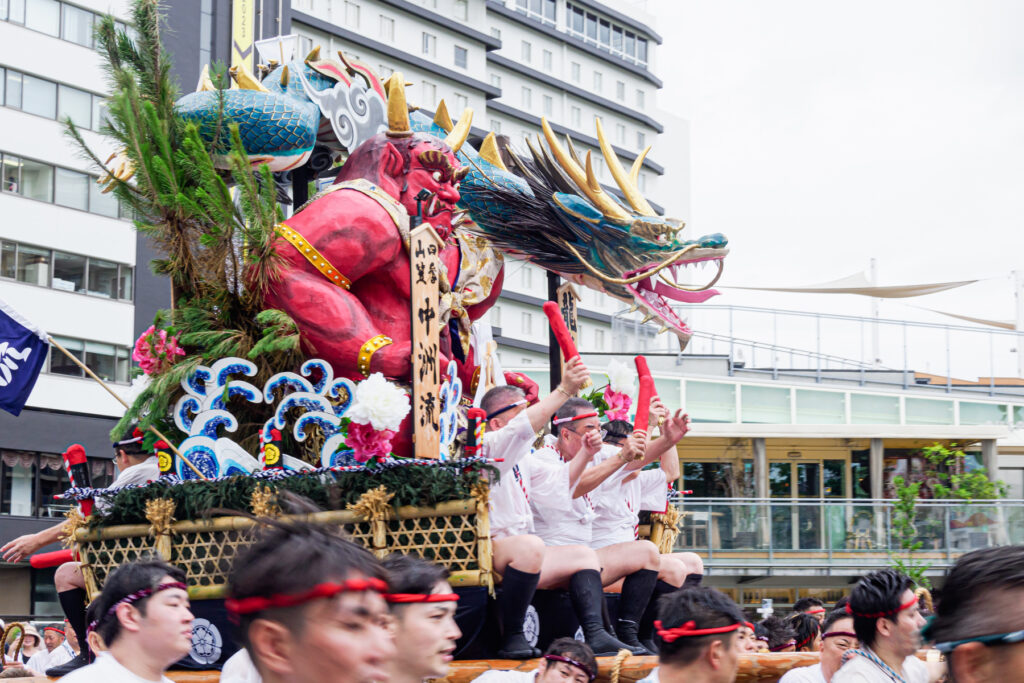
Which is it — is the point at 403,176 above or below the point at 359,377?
above

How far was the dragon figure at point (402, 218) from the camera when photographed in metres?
7.18

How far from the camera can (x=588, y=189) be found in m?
8.60

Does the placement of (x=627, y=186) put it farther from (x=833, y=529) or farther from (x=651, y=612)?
(x=833, y=529)

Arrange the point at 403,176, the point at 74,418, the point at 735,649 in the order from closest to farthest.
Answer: the point at 735,649
the point at 403,176
the point at 74,418

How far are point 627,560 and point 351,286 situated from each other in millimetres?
2223

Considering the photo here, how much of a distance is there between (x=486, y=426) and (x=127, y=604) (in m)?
2.90

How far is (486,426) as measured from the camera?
22.4ft

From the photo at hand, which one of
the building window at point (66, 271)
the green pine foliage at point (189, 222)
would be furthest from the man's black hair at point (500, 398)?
the building window at point (66, 271)

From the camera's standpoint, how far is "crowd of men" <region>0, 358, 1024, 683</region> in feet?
7.20

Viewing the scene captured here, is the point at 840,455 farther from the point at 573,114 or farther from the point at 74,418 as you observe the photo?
the point at 573,114

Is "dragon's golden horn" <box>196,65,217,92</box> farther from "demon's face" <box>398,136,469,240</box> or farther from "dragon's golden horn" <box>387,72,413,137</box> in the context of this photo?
"demon's face" <box>398,136,469,240</box>

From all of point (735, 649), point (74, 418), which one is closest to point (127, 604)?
point (735, 649)

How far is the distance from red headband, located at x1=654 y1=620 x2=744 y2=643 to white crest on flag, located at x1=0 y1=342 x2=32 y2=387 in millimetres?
4773

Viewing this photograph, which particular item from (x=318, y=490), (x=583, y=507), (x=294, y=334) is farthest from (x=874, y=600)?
(x=294, y=334)
